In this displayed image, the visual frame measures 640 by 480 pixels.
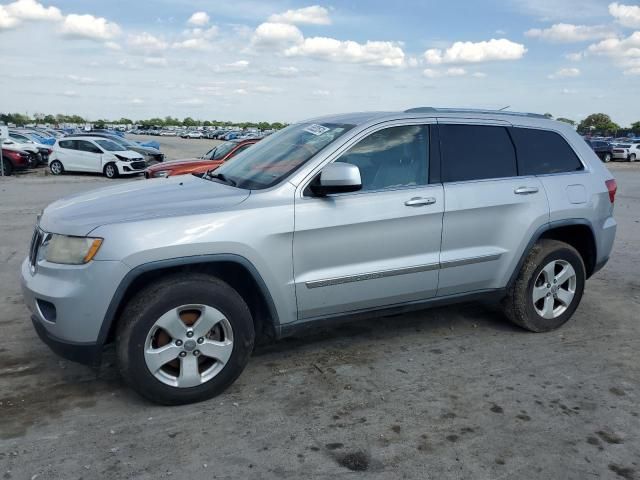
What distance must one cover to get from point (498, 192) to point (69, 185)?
15828 millimetres

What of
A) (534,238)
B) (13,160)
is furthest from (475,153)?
(13,160)

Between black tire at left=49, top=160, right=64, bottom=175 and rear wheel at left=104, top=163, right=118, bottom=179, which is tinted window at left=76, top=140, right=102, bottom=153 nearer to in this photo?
rear wheel at left=104, top=163, right=118, bottom=179

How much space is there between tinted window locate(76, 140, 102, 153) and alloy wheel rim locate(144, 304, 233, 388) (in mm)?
18900

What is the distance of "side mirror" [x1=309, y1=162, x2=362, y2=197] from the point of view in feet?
11.7

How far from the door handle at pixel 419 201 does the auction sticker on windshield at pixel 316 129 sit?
2.65 feet

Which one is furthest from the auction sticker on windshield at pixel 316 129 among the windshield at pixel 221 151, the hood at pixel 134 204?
the windshield at pixel 221 151

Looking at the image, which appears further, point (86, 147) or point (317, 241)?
point (86, 147)

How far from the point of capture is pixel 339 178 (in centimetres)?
356

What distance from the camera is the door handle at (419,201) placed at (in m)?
3.99

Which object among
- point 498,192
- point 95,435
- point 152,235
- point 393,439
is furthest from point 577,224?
point 95,435

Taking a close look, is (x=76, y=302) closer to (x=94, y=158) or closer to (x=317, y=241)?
(x=317, y=241)

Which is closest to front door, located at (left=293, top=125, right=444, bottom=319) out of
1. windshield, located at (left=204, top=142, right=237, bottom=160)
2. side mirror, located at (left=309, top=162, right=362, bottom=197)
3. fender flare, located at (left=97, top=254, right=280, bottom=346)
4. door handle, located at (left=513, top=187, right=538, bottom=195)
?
side mirror, located at (left=309, top=162, right=362, bottom=197)

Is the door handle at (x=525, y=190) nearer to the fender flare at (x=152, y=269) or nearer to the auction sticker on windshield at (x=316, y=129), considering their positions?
the auction sticker on windshield at (x=316, y=129)

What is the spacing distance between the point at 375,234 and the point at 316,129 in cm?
102
